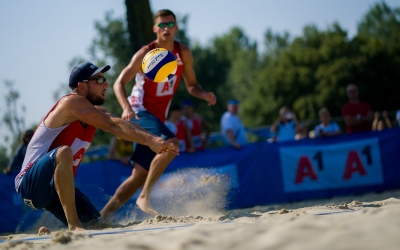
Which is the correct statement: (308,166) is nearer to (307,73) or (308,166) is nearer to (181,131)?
(181,131)

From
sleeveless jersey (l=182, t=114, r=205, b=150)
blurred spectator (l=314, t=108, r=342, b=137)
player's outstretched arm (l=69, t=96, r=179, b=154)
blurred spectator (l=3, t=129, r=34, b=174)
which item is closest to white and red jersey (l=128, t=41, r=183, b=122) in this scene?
player's outstretched arm (l=69, t=96, r=179, b=154)

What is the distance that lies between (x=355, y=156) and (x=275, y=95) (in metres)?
36.4

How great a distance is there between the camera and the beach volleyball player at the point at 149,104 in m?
6.47

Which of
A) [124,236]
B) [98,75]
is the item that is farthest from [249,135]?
[124,236]

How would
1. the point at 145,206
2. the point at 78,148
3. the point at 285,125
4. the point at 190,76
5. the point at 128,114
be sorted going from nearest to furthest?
1. the point at 78,148
2. the point at 128,114
3. the point at 145,206
4. the point at 190,76
5. the point at 285,125

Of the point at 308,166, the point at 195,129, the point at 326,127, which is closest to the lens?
the point at 308,166

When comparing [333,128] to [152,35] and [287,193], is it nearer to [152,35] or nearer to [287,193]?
[287,193]

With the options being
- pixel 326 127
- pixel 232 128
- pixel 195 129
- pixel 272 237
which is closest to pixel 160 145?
pixel 272 237

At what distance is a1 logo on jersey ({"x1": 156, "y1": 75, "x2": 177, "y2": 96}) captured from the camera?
269 inches

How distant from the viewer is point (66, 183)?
16.5ft

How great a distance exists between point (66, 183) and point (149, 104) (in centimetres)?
210

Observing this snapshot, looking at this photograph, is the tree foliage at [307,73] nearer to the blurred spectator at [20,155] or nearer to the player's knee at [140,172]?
the blurred spectator at [20,155]

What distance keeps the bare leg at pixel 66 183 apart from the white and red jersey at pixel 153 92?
1.90m

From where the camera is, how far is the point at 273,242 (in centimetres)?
347
